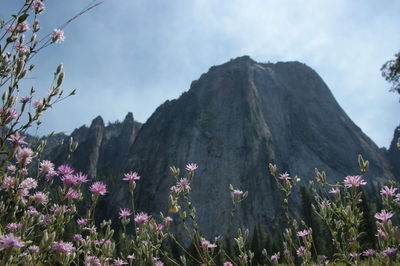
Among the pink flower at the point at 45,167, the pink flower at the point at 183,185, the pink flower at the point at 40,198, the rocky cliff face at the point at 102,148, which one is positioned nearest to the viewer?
the pink flower at the point at 45,167

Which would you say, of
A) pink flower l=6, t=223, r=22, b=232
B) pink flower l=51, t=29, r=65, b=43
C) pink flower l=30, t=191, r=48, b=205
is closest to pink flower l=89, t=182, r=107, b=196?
pink flower l=30, t=191, r=48, b=205

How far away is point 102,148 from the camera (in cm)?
15112

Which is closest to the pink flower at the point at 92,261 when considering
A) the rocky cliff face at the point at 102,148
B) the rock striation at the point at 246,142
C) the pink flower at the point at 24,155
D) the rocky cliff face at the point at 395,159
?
the pink flower at the point at 24,155

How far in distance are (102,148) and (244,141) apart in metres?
81.4

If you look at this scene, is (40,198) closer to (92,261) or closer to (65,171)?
(65,171)

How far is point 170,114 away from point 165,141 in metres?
12.7

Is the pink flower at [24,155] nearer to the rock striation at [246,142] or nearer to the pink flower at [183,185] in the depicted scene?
the pink flower at [183,185]

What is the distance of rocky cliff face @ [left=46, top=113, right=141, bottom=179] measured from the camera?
141 metres

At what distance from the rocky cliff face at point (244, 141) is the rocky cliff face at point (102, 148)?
40.7 metres

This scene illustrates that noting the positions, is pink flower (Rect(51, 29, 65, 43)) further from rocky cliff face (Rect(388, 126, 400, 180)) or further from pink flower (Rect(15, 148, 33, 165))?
rocky cliff face (Rect(388, 126, 400, 180))

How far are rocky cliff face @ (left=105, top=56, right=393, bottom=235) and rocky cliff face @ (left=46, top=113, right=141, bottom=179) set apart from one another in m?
40.7

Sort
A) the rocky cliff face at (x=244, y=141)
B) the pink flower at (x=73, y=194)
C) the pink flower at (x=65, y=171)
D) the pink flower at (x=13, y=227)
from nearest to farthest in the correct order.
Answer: the pink flower at (x=13, y=227), the pink flower at (x=73, y=194), the pink flower at (x=65, y=171), the rocky cliff face at (x=244, y=141)

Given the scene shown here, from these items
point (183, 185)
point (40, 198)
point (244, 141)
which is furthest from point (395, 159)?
point (40, 198)

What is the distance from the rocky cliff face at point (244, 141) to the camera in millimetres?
84000
